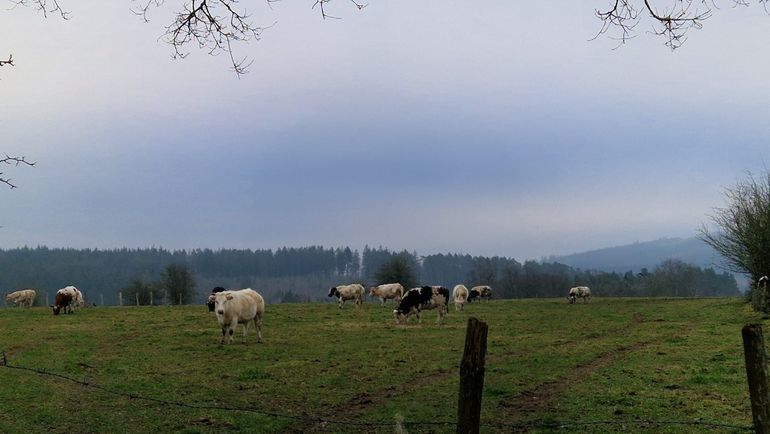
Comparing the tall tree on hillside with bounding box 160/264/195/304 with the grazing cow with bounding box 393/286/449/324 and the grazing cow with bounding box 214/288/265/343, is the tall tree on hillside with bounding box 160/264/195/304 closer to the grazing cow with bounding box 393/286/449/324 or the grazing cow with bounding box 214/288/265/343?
the grazing cow with bounding box 393/286/449/324

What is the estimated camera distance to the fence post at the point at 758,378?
206 inches

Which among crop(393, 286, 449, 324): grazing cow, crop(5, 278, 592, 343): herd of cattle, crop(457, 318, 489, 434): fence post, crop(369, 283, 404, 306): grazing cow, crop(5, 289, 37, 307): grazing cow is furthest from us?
crop(369, 283, 404, 306): grazing cow

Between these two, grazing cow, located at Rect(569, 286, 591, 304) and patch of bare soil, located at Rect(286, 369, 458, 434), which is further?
grazing cow, located at Rect(569, 286, 591, 304)

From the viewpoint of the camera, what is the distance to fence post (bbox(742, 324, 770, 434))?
5238 mm

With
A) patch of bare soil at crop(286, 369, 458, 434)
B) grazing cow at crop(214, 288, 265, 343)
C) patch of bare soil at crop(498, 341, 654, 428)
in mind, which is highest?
grazing cow at crop(214, 288, 265, 343)

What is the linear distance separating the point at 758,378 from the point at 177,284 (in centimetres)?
7789

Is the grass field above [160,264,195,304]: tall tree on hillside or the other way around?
the other way around

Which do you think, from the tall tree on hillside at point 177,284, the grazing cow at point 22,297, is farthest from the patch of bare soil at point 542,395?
the tall tree on hillside at point 177,284

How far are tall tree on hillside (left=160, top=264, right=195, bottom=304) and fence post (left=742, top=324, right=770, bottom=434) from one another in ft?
248

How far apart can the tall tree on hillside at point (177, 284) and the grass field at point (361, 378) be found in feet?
168

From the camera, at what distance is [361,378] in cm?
1437

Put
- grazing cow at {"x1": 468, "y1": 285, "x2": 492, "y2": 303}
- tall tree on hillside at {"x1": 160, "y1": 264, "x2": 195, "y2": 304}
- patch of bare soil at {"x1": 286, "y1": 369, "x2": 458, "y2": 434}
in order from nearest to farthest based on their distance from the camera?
patch of bare soil at {"x1": 286, "y1": 369, "x2": 458, "y2": 434} < grazing cow at {"x1": 468, "y1": 285, "x2": 492, "y2": 303} < tall tree on hillside at {"x1": 160, "y1": 264, "x2": 195, "y2": 304}

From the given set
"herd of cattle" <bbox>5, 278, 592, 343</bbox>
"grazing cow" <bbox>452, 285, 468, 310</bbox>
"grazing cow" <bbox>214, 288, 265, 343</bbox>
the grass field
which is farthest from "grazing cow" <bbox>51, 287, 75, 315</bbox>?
"grazing cow" <bbox>452, 285, 468, 310</bbox>

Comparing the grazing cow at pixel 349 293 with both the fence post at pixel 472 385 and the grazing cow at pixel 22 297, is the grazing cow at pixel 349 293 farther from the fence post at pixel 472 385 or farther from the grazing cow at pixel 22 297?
the fence post at pixel 472 385
